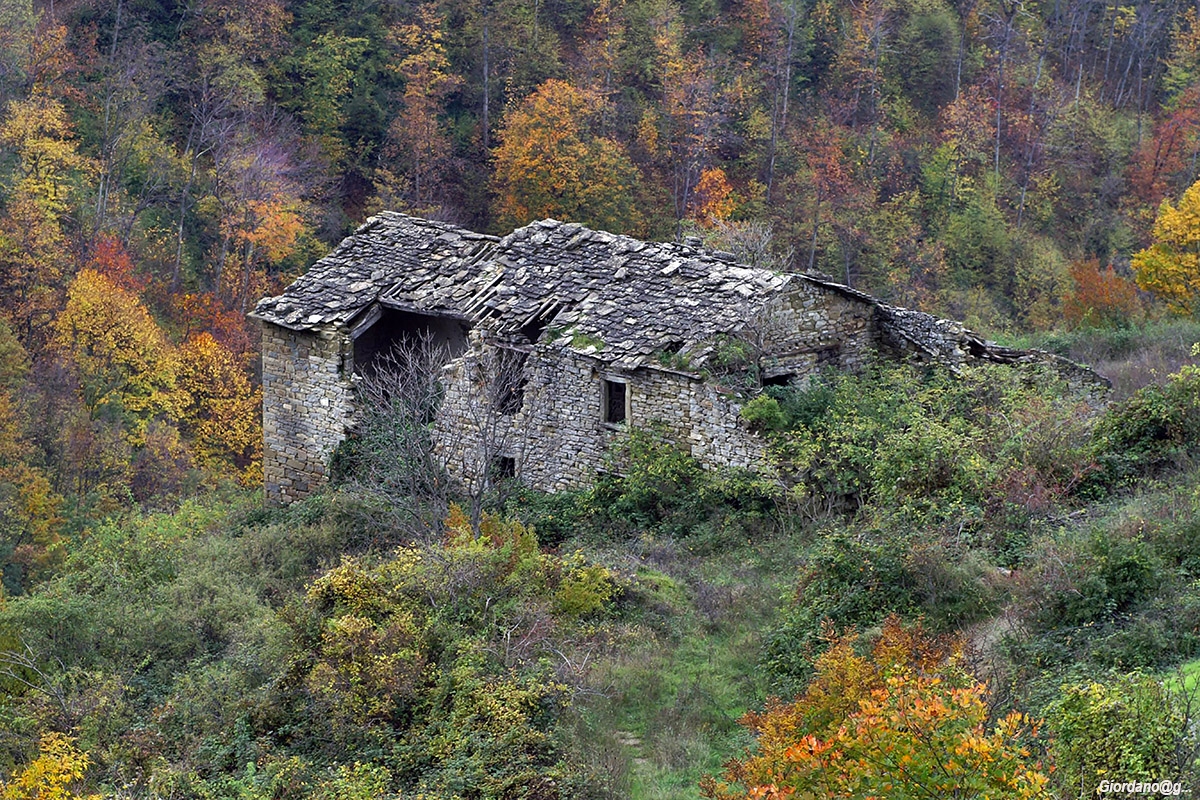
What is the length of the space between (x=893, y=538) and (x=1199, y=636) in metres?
3.11

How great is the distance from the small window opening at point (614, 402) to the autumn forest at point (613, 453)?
0.79 meters

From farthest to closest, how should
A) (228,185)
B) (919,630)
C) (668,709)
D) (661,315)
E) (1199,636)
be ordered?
(228,185), (661,315), (668,709), (919,630), (1199,636)

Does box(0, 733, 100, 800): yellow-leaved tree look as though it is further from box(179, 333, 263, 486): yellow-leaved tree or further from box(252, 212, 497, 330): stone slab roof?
box(179, 333, 263, 486): yellow-leaved tree

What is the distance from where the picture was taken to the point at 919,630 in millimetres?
10367

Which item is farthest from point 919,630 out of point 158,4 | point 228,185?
point 158,4

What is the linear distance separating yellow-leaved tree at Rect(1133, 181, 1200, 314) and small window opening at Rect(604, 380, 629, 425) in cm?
1944

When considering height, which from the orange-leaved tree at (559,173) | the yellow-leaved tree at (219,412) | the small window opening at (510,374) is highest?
the orange-leaved tree at (559,173)

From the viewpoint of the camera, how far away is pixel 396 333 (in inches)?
819

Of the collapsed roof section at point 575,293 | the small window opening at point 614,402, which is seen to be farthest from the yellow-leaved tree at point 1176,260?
the small window opening at point 614,402

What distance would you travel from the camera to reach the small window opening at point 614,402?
18.1 metres

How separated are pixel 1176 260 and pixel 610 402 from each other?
2019cm

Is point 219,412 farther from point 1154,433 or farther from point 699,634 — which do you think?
point 1154,433

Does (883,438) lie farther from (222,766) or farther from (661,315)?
(222,766)

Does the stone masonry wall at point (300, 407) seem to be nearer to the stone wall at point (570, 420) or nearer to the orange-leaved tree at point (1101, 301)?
the stone wall at point (570, 420)
